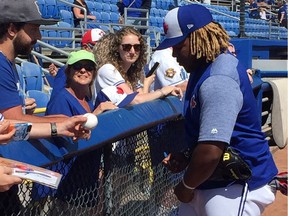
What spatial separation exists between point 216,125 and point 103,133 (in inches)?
19.4

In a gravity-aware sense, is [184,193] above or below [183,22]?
below

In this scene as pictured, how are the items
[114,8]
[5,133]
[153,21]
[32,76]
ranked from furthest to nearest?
[153,21], [114,8], [32,76], [5,133]

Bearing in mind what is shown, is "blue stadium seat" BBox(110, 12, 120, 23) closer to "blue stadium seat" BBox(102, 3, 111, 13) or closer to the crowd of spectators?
"blue stadium seat" BBox(102, 3, 111, 13)

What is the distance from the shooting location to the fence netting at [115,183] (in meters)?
2.11

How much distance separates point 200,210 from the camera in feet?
8.59

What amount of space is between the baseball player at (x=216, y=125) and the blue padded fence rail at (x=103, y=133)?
0.33 meters

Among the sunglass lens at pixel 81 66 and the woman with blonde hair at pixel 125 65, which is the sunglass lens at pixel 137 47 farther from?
the sunglass lens at pixel 81 66

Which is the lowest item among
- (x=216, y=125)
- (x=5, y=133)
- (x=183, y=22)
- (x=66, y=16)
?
(x=66, y=16)

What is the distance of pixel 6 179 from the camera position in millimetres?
1612

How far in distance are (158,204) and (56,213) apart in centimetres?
125

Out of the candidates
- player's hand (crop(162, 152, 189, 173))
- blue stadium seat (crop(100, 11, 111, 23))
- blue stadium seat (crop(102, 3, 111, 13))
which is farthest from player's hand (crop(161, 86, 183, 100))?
blue stadium seat (crop(102, 3, 111, 13))

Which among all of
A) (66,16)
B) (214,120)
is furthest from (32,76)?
(214,120)

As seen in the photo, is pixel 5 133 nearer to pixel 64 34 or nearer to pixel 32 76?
pixel 32 76

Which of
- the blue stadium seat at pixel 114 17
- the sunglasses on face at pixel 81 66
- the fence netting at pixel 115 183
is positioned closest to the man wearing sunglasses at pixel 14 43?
the fence netting at pixel 115 183
